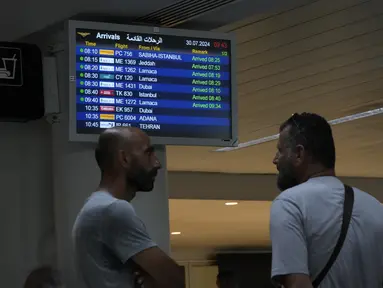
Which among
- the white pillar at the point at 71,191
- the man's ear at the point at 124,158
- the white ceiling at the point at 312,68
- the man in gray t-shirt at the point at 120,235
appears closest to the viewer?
the man in gray t-shirt at the point at 120,235

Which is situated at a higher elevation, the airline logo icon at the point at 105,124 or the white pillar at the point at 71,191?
the airline logo icon at the point at 105,124

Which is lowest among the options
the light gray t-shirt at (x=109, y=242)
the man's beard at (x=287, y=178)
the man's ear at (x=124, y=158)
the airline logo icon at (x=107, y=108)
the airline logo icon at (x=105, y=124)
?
the light gray t-shirt at (x=109, y=242)

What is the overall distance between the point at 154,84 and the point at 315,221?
2260mm

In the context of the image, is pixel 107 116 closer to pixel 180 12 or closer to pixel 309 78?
pixel 180 12

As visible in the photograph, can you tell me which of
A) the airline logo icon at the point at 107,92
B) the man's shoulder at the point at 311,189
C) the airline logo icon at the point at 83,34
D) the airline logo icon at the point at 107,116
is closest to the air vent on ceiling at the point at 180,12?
the airline logo icon at the point at 83,34

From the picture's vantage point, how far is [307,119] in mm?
3029

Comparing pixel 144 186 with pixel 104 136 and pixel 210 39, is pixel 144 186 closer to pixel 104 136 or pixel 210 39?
pixel 104 136

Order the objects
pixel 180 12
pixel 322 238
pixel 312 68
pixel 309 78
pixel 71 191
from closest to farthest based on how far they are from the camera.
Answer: pixel 322 238 → pixel 71 191 → pixel 180 12 → pixel 312 68 → pixel 309 78

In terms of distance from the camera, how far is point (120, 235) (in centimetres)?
298

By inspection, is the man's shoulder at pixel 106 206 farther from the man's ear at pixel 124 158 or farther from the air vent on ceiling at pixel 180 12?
the air vent on ceiling at pixel 180 12

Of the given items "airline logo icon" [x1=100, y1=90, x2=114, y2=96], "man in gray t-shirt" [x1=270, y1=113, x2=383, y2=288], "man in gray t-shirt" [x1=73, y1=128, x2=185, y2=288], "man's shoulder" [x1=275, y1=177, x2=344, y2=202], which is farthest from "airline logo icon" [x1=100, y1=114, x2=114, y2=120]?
"man's shoulder" [x1=275, y1=177, x2=344, y2=202]

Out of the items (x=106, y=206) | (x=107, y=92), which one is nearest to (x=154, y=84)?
(x=107, y=92)

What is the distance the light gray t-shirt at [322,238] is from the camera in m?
2.81

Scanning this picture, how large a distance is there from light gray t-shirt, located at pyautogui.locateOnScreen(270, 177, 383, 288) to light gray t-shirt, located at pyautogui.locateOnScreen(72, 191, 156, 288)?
18.6 inches
